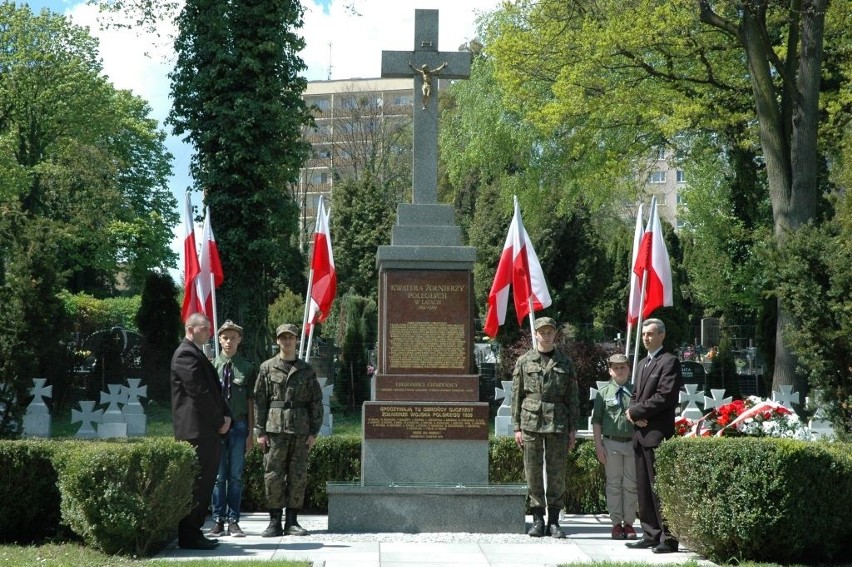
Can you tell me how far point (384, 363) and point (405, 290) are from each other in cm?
80

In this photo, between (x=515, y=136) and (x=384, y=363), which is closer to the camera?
(x=384, y=363)

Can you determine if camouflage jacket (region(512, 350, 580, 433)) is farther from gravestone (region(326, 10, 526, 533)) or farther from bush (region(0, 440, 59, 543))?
bush (region(0, 440, 59, 543))

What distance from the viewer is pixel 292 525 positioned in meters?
10.2

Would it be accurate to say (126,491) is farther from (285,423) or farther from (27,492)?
(285,423)

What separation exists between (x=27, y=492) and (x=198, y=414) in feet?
5.62

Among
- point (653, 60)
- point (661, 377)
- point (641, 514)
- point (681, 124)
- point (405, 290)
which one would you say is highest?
point (653, 60)

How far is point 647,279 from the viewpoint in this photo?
42.9 ft

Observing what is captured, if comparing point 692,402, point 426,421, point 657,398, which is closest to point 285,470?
point 426,421

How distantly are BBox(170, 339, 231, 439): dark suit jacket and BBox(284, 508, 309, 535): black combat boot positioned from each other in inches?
45.8

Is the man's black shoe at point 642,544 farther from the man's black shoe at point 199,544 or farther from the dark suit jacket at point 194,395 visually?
the dark suit jacket at point 194,395

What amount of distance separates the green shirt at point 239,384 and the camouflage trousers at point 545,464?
2.86 m

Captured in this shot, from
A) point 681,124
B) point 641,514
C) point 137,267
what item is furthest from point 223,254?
point 137,267

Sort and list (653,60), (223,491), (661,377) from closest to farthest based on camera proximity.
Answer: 1. (661,377)
2. (223,491)
3. (653,60)

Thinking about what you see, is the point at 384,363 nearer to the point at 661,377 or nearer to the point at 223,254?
the point at 661,377
